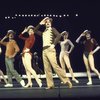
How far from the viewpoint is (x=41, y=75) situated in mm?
25641

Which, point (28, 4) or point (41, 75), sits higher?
point (28, 4)

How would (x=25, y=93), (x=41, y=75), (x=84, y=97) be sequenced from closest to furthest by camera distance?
(x=84, y=97), (x=25, y=93), (x=41, y=75)

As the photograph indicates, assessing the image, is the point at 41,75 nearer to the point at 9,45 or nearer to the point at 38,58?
the point at 38,58

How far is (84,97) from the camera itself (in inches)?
517

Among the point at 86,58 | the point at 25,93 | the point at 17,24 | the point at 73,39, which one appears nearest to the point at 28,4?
the point at 17,24

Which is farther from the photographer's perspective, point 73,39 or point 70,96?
point 73,39

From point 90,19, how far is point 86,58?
867cm

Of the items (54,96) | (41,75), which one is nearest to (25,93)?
(54,96)

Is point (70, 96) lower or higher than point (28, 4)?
lower

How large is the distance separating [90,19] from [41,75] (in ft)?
11.6

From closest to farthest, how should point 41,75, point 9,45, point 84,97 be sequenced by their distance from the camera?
1. point 84,97
2. point 9,45
3. point 41,75

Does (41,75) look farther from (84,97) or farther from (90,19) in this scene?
(84,97)

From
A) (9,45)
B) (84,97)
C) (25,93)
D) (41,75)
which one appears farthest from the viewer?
(41,75)

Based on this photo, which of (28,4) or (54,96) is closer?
(54,96)
